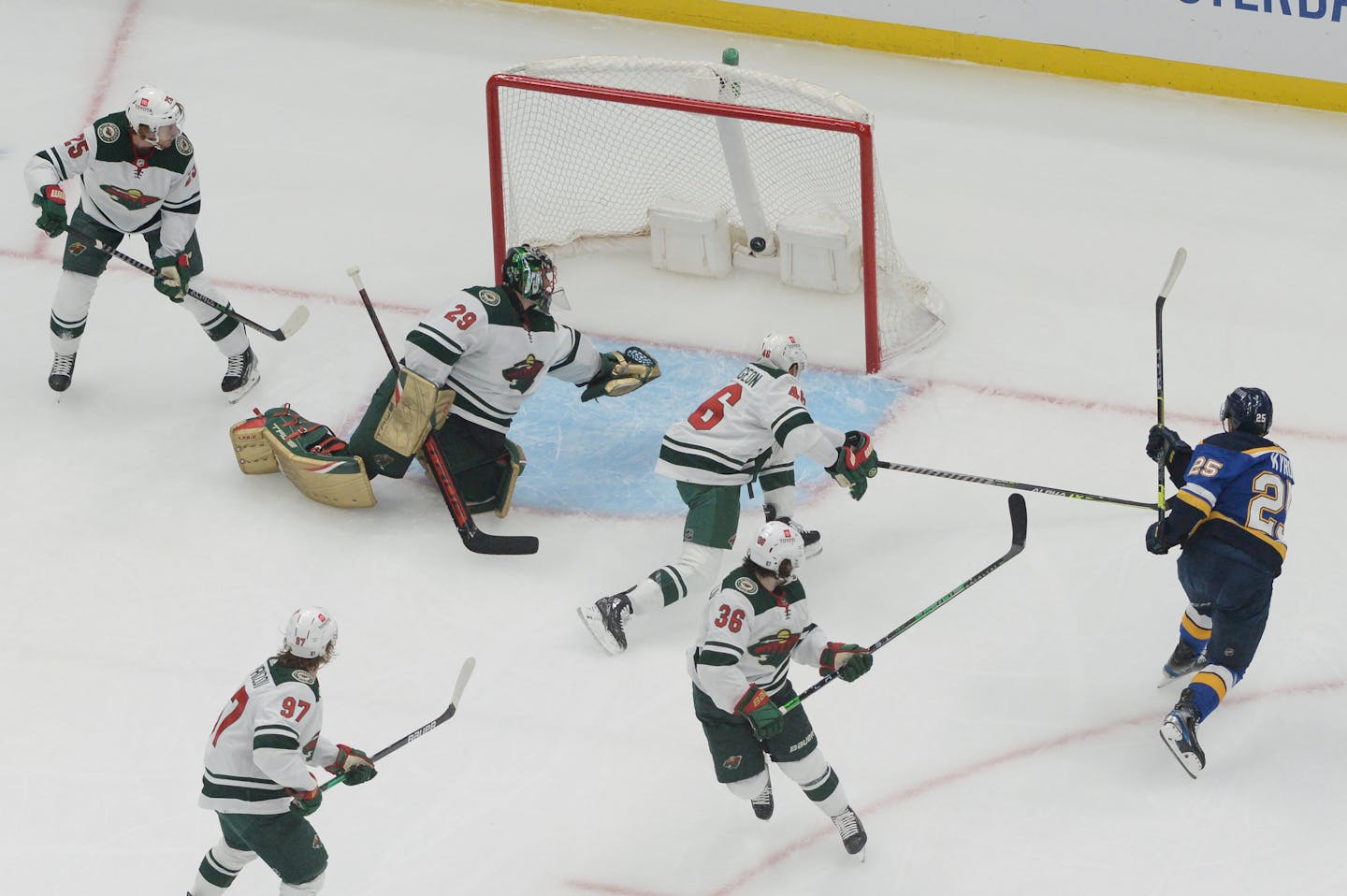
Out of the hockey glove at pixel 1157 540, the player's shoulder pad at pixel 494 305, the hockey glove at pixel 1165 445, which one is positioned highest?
the player's shoulder pad at pixel 494 305

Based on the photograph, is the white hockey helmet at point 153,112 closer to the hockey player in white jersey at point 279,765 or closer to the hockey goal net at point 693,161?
the hockey goal net at point 693,161

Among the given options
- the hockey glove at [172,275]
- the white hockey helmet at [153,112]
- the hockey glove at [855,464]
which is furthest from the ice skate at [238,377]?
the hockey glove at [855,464]

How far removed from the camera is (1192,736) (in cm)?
473

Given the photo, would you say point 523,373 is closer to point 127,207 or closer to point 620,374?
point 620,374

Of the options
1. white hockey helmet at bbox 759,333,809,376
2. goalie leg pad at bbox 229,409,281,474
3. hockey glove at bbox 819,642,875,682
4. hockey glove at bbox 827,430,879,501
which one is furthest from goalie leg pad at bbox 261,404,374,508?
hockey glove at bbox 819,642,875,682

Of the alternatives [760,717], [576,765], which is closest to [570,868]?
[576,765]

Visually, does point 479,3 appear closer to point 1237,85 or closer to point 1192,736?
point 1237,85

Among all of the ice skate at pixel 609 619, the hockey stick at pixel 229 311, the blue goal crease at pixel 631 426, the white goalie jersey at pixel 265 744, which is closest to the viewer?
the white goalie jersey at pixel 265 744

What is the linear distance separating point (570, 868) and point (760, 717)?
0.63 meters

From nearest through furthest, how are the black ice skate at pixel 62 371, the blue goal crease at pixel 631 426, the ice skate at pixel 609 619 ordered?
the ice skate at pixel 609 619 < the blue goal crease at pixel 631 426 < the black ice skate at pixel 62 371

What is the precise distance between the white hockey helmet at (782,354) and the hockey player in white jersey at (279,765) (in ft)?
5.12

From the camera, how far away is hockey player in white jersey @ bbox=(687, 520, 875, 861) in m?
4.38

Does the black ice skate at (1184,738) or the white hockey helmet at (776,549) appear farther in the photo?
the black ice skate at (1184,738)

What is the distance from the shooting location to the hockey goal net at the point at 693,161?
6172mm
